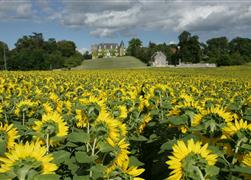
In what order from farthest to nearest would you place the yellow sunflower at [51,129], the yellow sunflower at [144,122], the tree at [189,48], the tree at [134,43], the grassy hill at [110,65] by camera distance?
the tree at [134,43] < the tree at [189,48] < the grassy hill at [110,65] < the yellow sunflower at [144,122] < the yellow sunflower at [51,129]

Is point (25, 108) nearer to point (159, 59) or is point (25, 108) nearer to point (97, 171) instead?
point (97, 171)

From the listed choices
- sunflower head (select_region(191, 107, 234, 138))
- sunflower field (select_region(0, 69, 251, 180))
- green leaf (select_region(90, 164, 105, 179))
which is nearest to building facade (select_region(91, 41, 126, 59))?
sunflower field (select_region(0, 69, 251, 180))

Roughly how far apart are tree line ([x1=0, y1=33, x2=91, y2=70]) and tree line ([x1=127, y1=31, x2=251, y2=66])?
2219cm

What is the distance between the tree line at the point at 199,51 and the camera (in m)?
87.6

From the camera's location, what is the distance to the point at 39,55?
6694 centimetres

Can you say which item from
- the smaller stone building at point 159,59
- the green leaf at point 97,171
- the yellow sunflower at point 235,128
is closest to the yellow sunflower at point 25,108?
the green leaf at point 97,171

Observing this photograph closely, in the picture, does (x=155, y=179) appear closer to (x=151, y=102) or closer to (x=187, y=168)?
(x=187, y=168)

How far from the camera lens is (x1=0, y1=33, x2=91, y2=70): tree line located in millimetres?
65262

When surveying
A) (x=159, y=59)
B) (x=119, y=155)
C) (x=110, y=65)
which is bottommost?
(x=110, y=65)

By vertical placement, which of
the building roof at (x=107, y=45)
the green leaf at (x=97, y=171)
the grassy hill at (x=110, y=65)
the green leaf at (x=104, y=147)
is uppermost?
the building roof at (x=107, y=45)

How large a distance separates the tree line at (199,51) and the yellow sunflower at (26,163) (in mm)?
82906

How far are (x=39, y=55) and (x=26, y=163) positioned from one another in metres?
67.0

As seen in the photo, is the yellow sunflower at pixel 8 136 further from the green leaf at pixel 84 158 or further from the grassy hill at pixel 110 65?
the grassy hill at pixel 110 65

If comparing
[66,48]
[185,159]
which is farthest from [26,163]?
[66,48]
